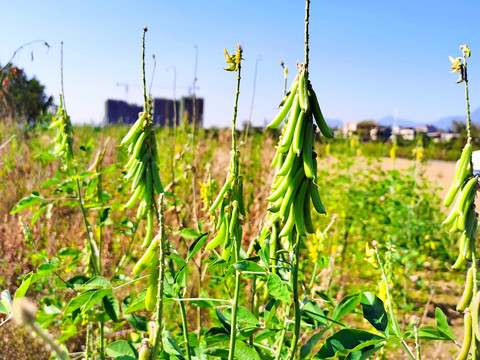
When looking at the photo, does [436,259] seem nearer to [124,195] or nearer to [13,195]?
[124,195]

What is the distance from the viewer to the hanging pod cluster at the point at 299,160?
0.95 metres

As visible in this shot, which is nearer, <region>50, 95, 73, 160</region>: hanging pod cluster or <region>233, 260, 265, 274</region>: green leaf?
<region>233, 260, 265, 274</region>: green leaf

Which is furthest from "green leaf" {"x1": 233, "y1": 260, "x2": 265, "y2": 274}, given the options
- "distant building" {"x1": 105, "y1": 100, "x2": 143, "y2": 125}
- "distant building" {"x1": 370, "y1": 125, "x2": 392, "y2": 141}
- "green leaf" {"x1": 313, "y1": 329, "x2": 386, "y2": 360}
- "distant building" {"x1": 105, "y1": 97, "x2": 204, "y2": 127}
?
"distant building" {"x1": 370, "y1": 125, "x2": 392, "y2": 141}

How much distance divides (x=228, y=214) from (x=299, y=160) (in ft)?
0.92

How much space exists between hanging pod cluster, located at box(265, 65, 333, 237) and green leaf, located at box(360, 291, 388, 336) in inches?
11.7

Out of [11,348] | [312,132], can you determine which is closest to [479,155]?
[312,132]

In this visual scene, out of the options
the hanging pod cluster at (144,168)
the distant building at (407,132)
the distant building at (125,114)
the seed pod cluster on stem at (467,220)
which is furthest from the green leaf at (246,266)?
the distant building at (407,132)

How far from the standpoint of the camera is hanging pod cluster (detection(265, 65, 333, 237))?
947mm

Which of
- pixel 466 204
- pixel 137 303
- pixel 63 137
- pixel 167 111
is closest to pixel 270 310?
pixel 137 303

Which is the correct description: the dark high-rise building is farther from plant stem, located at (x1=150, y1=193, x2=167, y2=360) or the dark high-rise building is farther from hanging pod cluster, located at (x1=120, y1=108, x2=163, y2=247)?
plant stem, located at (x1=150, y1=193, x2=167, y2=360)

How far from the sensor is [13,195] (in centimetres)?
388

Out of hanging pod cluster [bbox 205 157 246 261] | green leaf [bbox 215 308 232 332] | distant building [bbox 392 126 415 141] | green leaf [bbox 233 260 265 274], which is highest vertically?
distant building [bbox 392 126 415 141]

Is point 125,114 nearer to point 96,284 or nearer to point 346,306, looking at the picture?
point 96,284

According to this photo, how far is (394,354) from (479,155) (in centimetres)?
208
